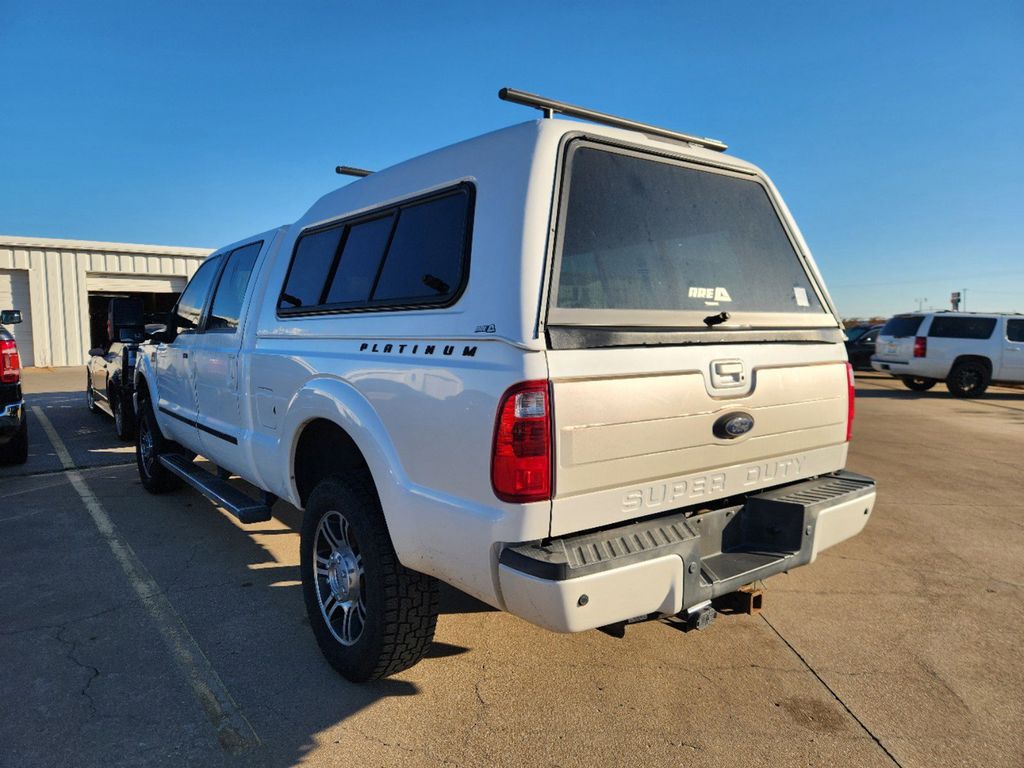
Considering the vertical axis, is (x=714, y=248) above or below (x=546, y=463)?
above

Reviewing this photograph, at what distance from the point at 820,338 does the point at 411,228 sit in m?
1.90

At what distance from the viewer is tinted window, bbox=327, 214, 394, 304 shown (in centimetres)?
308

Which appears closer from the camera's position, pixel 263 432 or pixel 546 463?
pixel 546 463

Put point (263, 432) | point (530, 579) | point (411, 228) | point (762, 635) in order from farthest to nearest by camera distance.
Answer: point (263, 432) < point (762, 635) < point (411, 228) < point (530, 579)

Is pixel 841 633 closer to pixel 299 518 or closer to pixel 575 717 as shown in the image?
pixel 575 717

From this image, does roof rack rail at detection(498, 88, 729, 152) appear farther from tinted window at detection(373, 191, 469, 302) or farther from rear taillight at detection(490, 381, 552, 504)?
rear taillight at detection(490, 381, 552, 504)

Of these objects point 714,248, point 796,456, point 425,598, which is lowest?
point 425,598

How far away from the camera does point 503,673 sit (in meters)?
2.99

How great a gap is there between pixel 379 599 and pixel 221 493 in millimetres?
2027

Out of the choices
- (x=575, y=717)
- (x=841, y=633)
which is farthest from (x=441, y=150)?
(x=841, y=633)

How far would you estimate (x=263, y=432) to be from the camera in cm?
373

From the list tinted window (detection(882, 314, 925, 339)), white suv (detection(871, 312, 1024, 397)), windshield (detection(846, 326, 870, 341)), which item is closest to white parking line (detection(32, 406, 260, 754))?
white suv (detection(871, 312, 1024, 397))

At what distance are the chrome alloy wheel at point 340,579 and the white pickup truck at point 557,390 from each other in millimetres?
14

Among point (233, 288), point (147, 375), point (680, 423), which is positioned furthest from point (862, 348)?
point (680, 423)
